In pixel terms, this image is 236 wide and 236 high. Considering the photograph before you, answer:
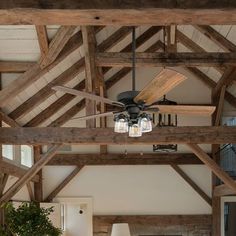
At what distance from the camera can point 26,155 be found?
34.0ft

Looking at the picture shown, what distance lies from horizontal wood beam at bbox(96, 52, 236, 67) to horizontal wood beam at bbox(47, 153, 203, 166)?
4.27m

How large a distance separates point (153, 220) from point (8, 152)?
13.3 ft

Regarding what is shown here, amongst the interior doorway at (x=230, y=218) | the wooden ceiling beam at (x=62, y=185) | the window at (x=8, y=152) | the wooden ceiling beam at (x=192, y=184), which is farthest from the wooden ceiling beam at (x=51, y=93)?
the interior doorway at (x=230, y=218)

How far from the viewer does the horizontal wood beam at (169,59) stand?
22.2ft

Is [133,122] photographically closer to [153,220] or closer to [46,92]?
[46,92]

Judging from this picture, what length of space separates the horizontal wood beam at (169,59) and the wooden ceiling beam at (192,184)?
443cm

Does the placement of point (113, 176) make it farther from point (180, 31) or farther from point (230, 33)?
point (230, 33)

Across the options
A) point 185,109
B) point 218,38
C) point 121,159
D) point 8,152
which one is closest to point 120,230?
point 121,159

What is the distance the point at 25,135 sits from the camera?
7156 millimetres

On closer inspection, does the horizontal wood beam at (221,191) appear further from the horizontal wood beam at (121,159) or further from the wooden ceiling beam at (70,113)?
the wooden ceiling beam at (70,113)

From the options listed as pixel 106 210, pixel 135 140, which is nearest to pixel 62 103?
pixel 135 140

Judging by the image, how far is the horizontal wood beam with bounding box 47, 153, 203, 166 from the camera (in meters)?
10.7

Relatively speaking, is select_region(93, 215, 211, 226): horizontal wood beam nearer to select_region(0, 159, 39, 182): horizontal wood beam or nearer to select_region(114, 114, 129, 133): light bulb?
select_region(0, 159, 39, 182): horizontal wood beam

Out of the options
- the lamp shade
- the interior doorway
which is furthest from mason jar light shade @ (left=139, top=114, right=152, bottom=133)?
the interior doorway
